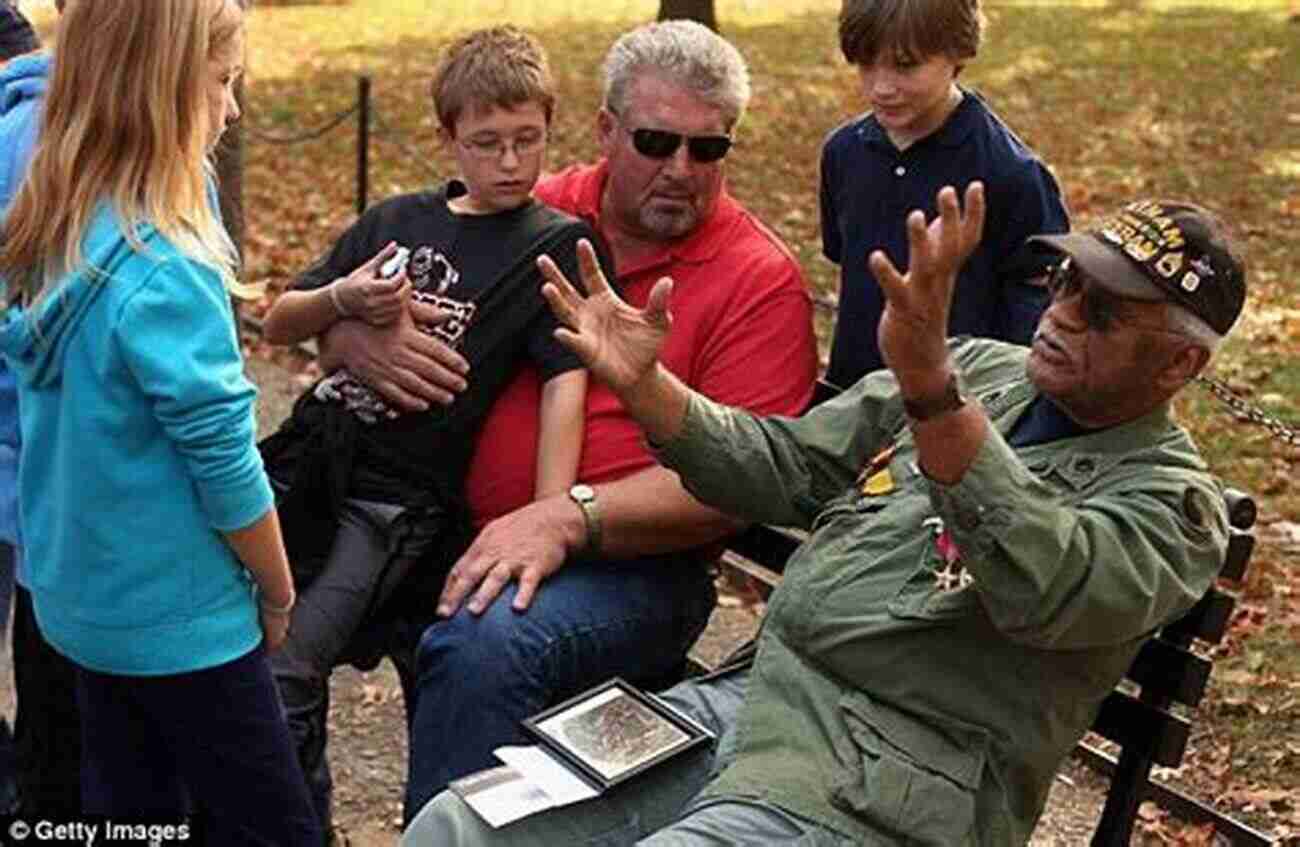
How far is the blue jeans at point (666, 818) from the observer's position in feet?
9.00

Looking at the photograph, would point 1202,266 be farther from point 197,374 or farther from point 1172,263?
point 197,374

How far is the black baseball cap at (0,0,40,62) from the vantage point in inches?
159

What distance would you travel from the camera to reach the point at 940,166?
3.75m

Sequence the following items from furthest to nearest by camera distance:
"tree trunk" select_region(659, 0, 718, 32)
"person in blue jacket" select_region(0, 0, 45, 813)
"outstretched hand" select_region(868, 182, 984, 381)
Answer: "tree trunk" select_region(659, 0, 718, 32)
"person in blue jacket" select_region(0, 0, 45, 813)
"outstretched hand" select_region(868, 182, 984, 381)

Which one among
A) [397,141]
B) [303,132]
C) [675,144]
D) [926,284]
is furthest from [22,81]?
[303,132]

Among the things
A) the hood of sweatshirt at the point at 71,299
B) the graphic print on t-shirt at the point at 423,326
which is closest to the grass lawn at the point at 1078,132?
the graphic print on t-shirt at the point at 423,326

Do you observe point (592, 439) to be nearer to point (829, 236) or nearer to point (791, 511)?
point (791, 511)

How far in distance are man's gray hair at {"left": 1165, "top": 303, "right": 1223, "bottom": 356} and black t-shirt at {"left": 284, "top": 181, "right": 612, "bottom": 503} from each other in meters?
1.22

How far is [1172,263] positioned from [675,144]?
1.20m

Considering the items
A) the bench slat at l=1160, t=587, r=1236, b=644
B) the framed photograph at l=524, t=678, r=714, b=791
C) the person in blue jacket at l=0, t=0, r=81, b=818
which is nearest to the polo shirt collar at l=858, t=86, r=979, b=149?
the bench slat at l=1160, t=587, r=1236, b=644

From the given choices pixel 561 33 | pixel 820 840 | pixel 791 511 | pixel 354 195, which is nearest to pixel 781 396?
pixel 791 511

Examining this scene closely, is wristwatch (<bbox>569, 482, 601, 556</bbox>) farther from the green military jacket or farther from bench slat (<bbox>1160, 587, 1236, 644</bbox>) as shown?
bench slat (<bbox>1160, 587, 1236, 644</bbox>)

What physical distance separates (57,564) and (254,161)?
9.52 metres

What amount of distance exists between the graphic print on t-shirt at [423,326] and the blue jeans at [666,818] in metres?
0.81
